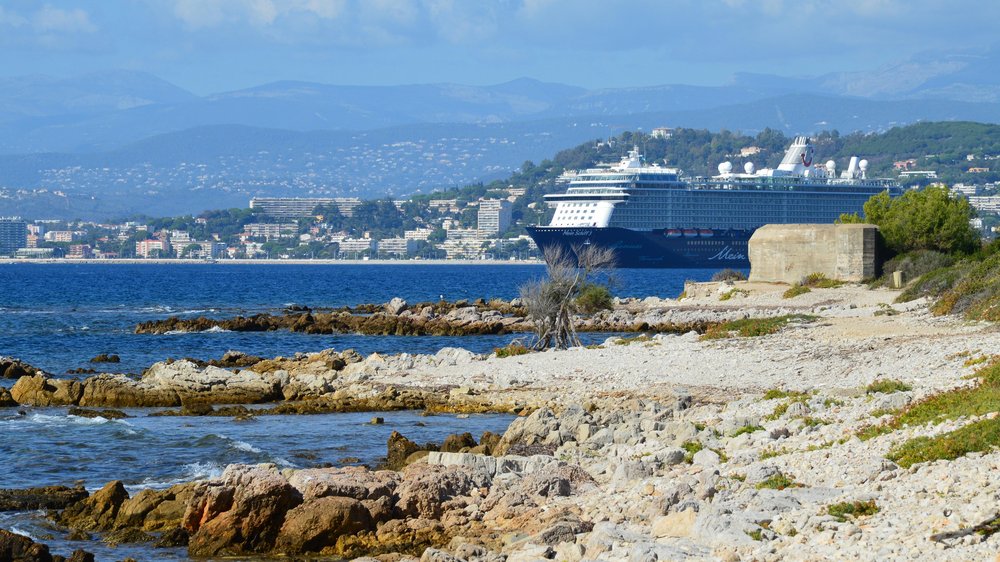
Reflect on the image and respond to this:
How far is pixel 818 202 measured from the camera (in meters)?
127

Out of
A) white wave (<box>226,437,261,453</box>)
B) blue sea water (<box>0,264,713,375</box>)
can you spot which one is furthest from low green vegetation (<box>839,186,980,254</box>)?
white wave (<box>226,437,261,453</box>)

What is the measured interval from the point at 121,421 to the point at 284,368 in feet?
26.7

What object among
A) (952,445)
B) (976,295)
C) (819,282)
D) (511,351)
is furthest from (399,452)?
(819,282)

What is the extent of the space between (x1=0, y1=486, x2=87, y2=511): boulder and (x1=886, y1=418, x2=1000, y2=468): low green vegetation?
8105mm

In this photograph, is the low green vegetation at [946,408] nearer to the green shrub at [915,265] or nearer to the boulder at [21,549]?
the boulder at [21,549]

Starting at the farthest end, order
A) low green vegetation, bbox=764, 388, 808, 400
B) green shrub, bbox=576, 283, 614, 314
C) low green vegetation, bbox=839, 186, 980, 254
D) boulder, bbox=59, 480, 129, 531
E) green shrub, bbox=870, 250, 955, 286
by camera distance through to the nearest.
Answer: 1. low green vegetation, bbox=839, 186, 980, 254
2. green shrub, bbox=870, 250, 955, 286
3. green shrub, bbox=576, 283, 614, 314
4. low green vegetation, bbox=764, 388, 808, 400
5. boulder, bbox=59, 480, 129, 531

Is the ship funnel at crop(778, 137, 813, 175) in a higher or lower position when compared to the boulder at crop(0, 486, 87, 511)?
higher

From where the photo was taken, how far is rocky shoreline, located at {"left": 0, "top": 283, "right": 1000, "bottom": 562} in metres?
10.1

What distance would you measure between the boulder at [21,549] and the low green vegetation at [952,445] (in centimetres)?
696

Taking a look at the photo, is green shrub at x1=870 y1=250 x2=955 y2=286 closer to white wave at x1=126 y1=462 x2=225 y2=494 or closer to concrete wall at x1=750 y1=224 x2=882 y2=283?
concrete wall at x1=750 y1=224 x2=882 y2=283

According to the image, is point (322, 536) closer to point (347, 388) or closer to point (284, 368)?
point (347, 388)

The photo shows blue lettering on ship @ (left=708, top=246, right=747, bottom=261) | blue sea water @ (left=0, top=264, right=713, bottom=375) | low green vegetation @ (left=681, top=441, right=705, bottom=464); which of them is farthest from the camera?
blue lettering on ship @ (left=708, top=246, right=747, bottom=261)

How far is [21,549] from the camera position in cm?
1171

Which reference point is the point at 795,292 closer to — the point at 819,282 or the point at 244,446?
the point at 819,282
